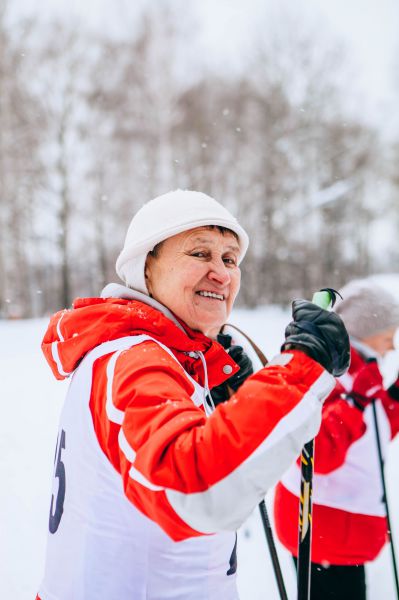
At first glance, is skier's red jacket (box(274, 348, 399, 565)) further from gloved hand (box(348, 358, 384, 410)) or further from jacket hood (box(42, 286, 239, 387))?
jacket hood (box(42, 286, 239, 387))

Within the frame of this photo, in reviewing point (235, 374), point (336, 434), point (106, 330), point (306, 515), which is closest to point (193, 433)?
point (106, 330)

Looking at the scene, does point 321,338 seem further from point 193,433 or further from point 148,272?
point 148,272

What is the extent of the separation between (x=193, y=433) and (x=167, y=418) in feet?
0.19

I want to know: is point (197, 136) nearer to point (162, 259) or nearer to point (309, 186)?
point (309, 186)

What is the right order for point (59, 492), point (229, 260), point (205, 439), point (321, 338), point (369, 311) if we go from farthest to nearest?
point (369, 311)
point (229, 260)
point (59, 492)
point (321, 338)
point (205, 439)

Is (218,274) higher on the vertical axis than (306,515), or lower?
higher

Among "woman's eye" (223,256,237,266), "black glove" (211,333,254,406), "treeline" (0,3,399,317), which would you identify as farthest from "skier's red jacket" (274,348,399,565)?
"treeline" (0,3,399,317)

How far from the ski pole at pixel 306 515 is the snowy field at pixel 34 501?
1.62 metres

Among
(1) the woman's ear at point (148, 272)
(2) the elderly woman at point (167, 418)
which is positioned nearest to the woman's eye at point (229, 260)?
(2) the elderly woman at point (167, 418)

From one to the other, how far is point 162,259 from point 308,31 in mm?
15677

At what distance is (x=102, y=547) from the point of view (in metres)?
1.08

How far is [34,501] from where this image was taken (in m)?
3.45

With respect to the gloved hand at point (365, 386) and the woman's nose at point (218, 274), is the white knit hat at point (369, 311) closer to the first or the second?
the gloved hand at point (365, 386)

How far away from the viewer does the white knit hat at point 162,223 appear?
1.30 metres
